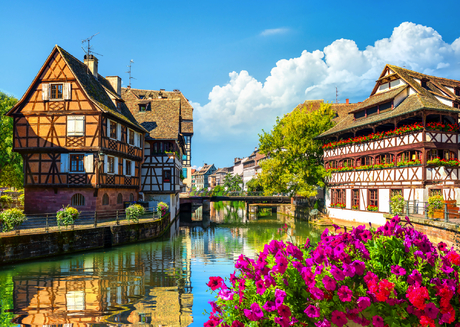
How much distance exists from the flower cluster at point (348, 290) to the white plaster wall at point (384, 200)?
75.6ft

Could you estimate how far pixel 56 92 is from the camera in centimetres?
2458

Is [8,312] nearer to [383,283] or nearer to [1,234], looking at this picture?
[1,234]

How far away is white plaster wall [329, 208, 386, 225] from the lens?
1056 inches

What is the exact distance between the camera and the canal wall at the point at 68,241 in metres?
15.8

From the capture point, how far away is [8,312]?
388 inches

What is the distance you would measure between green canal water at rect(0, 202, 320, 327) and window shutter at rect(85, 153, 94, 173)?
21.4 feet

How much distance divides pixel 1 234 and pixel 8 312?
776cm

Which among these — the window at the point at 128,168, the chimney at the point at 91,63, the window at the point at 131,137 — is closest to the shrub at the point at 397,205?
the window at the point at 128,168

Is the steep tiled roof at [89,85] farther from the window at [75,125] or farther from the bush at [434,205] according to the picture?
the bush at [434,205]

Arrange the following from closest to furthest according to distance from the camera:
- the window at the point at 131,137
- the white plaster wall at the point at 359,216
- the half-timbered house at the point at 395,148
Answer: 1. the half-timbered house at the point at 395,148
2. the white plaster wall at the point at 359,216
3. the window at the point at 131,137

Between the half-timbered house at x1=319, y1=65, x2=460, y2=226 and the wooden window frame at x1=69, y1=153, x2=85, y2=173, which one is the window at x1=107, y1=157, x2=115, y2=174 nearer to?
the wooden window frame at x1=69, y1=153, x2=85, y2=173

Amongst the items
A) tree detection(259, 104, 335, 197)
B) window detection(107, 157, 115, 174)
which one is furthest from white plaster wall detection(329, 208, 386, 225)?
window detection(107, 157, 115, 174)

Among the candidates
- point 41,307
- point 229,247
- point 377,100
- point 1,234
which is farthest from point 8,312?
point 377,100

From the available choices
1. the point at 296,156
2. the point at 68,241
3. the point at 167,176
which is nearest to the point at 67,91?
the point at 68,241
